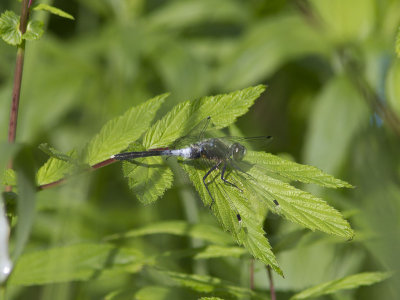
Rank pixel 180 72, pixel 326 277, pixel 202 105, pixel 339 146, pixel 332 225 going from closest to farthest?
pixel 332 225 < pixel 202 105 < pixel 326 277 < pixel 339 146 < pixel 180 72

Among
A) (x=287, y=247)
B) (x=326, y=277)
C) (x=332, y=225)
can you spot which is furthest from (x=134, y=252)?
(x=326, y=277)

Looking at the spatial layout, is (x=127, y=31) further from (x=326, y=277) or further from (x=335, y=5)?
(x=326, y=277)

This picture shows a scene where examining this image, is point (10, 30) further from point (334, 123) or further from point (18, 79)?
point (334, 123)

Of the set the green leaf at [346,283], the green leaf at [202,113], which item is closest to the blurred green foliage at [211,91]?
the green leaf at [346,283]

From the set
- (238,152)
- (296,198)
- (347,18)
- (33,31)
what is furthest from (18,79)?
(347,18)

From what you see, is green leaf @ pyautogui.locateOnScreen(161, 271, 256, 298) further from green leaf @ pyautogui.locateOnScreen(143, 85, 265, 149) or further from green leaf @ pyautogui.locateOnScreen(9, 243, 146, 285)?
green leaf @ pyautogui.locateOnScreen(143, 85, 265, 149)

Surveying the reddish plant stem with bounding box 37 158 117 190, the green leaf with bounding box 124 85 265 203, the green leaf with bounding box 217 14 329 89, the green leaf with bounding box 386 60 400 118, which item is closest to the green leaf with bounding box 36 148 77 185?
the reddish plant stem with bounding box 37 158 117 190
